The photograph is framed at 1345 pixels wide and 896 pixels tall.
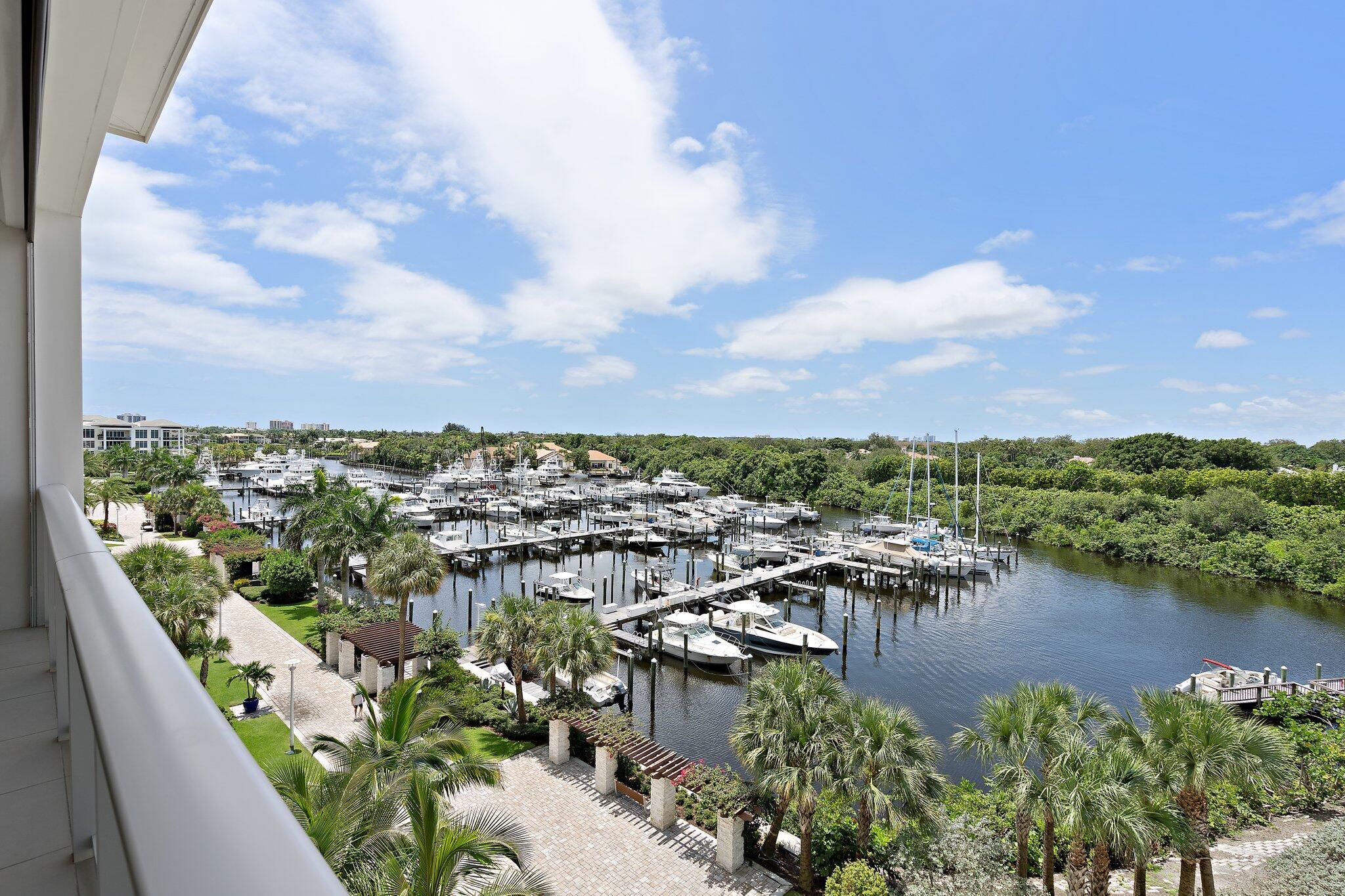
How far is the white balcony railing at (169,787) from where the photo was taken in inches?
21.5

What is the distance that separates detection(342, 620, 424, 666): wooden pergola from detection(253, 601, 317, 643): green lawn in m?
3.39

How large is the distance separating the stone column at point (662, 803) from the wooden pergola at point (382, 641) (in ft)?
26.2

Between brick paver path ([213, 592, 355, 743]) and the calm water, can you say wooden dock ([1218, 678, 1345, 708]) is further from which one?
brick paver path ([213, 592, 355, 743])

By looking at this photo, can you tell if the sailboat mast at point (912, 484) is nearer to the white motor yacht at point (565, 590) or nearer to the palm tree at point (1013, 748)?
the white motor yacht at point (565, 590)

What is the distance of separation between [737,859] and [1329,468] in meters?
77.2

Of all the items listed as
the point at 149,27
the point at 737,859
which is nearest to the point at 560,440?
the point at 737,859

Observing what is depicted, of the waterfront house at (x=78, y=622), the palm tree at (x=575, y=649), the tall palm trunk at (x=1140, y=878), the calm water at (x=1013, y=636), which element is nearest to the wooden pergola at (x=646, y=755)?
the palm tree at (x=575, y=649)

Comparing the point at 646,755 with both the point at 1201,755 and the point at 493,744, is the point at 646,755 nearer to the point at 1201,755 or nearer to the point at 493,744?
the point at 493,744

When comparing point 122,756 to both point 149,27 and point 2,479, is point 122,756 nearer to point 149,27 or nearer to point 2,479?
point 149,27

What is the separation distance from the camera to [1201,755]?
30.3 feet

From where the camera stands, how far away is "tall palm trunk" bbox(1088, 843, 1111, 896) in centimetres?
938

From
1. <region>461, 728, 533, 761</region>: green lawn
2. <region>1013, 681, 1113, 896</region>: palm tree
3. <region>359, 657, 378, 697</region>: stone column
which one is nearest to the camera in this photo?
<region>1013, 681, 1113, 896</region>: palm tree

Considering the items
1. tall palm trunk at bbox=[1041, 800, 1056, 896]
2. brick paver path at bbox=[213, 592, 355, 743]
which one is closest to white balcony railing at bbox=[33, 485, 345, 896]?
tall palm trunk at bbox=[1041, 800, 1056, 896]

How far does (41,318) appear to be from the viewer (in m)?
4.34
